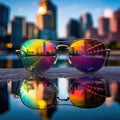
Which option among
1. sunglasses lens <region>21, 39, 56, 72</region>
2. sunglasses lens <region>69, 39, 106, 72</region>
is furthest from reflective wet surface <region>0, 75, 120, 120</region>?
sunglasses lens <region>69, 39, 106, 72</region>

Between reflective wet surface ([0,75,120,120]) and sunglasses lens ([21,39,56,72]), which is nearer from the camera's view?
reflective wet surface ([0,75,120,120])

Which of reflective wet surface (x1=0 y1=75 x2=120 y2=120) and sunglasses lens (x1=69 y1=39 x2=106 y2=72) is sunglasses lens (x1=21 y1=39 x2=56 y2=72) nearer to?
sunglasses lens (x1=69 y1=39 x2=106 y2=72)

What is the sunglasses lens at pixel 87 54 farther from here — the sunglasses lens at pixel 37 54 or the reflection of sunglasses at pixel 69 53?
the sunglasses lens at pixel 37 54

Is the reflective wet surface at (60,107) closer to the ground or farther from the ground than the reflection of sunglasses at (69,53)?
closer to the ground

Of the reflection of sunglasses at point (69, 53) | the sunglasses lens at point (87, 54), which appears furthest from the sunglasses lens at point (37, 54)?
the sunglasses lens at point (87, 54)

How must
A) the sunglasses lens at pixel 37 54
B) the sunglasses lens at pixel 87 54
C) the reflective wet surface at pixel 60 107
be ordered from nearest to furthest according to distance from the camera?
the reflective wet surface at pixel 60 107
the sunglasses lens at pixel 37 54
the sunglasses lens at pixel 87 54

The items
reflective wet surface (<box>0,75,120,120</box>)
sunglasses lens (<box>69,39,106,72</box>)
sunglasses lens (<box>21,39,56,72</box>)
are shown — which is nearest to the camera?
reflective wet surface (<box>0,75,120,120</box>)

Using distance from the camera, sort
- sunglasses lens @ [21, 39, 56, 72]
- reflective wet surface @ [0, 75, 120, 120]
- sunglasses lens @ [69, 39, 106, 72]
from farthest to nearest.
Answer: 1. sunglasses lens @ [69, 39, 106, 72]
2. sunglasses lens @ [21, 39, 56, 72]
3. reflective wet surface @ [0, 75, 120, 120]

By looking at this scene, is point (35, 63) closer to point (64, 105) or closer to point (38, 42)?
point (38, 42)

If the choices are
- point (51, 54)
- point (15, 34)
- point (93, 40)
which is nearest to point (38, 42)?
point (51, 54)
